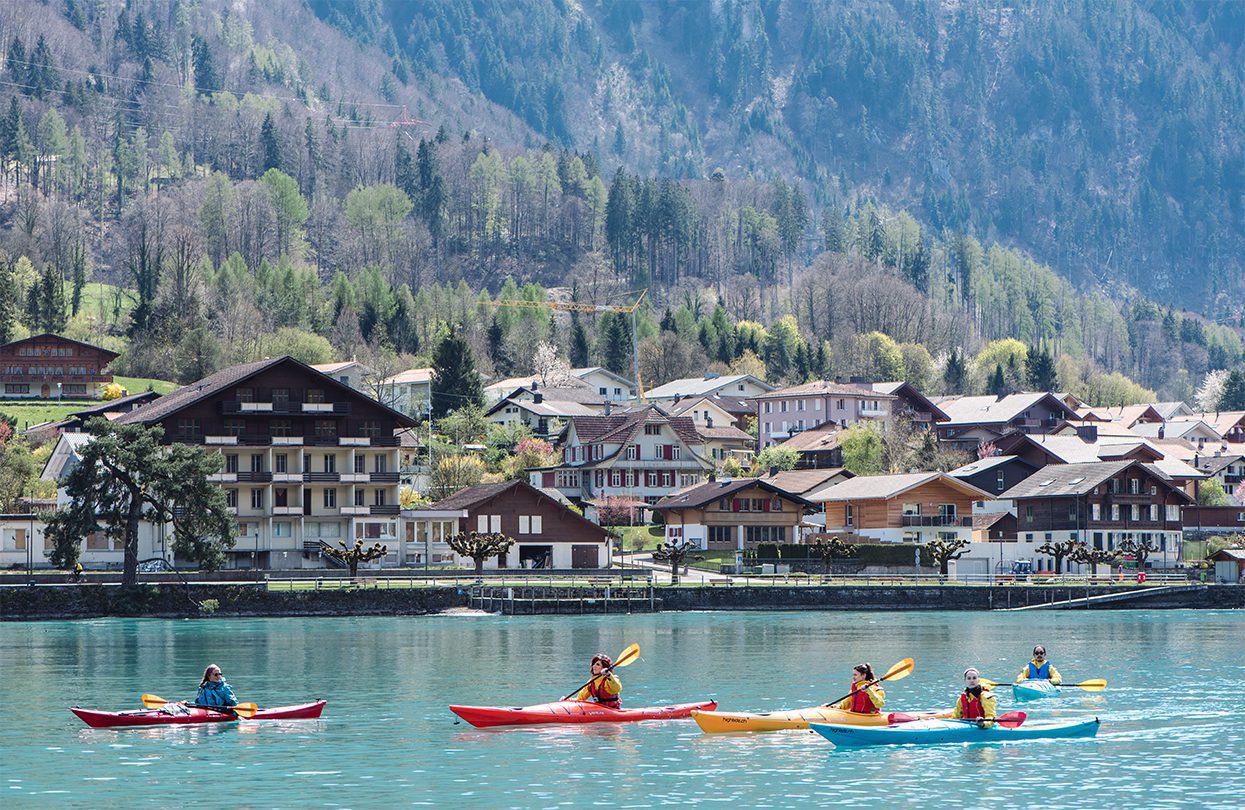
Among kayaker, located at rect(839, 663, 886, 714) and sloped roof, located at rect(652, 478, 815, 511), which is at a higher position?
sloped roof, located at rect(652, 478, 815, 511)

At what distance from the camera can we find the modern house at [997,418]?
558 feet

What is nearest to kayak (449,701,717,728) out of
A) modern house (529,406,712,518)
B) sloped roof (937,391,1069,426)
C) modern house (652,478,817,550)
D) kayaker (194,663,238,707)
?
kayaker (194,663,238,707)

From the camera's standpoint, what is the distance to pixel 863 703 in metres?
45.2

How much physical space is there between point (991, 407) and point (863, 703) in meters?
134

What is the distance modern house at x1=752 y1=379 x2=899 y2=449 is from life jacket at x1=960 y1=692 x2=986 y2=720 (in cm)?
12136

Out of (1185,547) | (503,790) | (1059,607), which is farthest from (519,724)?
(1185,547)

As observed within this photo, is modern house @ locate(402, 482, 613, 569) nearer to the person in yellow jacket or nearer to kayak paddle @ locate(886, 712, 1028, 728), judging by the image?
the person in yellow jacket

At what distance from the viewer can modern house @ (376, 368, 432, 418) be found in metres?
166

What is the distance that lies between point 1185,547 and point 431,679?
80.6m

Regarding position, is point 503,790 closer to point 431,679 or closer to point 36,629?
point 431,679

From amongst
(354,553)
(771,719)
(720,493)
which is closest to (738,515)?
(720,493)

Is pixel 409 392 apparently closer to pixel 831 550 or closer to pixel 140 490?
pixel 831 550

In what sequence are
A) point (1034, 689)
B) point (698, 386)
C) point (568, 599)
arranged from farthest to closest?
1. point (698, 386)
2. point (568, 599)
3. point (1034, 689)

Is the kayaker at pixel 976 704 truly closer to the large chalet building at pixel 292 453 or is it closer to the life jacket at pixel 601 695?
the life jacket at pixel 601 695
